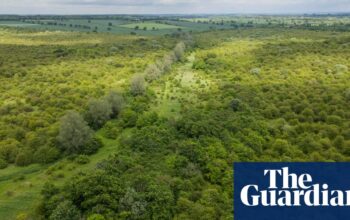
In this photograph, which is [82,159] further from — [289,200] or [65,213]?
[289,200]

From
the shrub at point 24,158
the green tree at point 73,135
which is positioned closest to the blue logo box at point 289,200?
the green tree at point 73,135

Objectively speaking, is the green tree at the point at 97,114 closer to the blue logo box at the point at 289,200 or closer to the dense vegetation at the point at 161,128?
the dense vegetation at the point at 161,128

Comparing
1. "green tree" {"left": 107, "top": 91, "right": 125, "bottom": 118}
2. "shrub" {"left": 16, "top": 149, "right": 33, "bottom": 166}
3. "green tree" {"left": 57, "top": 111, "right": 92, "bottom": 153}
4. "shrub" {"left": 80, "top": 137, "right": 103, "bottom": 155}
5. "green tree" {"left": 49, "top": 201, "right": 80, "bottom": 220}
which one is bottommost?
"green tree" {"left": 49, "top": 201, "right": 80, "bottom": 220}

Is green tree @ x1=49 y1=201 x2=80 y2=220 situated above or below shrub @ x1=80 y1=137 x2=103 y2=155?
below

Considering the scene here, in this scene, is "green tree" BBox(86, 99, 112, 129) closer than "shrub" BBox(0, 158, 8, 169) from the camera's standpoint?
No

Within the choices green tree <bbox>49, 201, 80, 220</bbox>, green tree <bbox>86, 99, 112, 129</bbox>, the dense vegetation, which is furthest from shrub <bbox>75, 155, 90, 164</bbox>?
green tree <bbox>49, 201, 80, 220</bbox>

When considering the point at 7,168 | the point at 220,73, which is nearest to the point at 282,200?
the point at 7,168

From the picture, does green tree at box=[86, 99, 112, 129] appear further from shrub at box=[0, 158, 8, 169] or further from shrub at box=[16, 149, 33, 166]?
shrub at box=[0, 158, 8, 169]

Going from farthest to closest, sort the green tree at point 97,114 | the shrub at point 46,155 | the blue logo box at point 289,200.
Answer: the green tree at point 97,114, the shrub at point 46,155, the blue logo box at point 289,200
